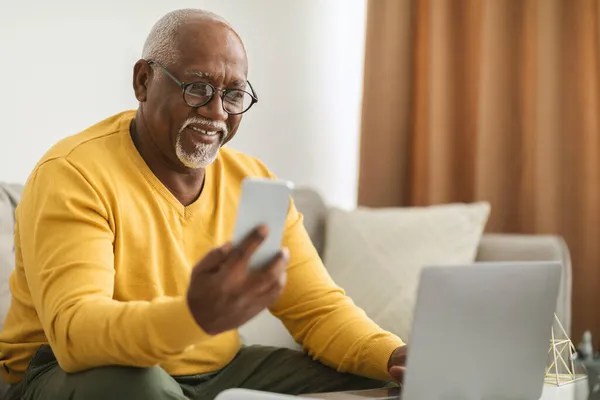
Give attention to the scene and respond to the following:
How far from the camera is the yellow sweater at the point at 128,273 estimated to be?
1.25 metres

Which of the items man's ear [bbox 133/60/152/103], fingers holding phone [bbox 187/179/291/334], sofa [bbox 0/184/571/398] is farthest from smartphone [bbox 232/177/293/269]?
sofa [bbox 0/184/571/398]

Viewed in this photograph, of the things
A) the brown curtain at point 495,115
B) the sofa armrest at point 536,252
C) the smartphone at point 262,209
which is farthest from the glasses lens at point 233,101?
the brown curtain at point 495,115

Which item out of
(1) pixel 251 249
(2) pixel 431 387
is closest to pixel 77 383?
(1) pixel 251 249

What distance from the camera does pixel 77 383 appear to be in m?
1.30

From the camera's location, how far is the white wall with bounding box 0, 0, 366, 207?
2.37 m

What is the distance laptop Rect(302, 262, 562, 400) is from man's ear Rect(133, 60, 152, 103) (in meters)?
0.70

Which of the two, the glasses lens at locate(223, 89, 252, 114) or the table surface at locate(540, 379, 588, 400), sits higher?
the glasses lens at locate(223, 89, 252, 114)

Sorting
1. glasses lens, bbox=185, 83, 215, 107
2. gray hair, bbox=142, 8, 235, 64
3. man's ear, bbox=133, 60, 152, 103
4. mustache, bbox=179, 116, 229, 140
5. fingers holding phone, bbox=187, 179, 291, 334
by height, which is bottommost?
fingers holding phone, bbox=187, 179, 291, 334

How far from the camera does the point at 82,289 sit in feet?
4.33

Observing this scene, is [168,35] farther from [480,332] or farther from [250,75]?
[250,75]

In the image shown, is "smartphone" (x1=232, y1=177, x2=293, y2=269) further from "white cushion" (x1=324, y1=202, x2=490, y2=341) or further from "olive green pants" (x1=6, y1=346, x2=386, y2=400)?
"white cushion" (x1=324, y1=202, x2=490, y2=341)

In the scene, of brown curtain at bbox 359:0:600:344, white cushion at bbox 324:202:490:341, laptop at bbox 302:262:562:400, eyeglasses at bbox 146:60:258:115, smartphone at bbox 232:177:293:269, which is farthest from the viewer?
brown curtain at bbox 359:0:600:344

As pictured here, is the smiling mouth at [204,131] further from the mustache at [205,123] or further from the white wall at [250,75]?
the white wall at [250,75]

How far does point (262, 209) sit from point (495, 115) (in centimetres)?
211
